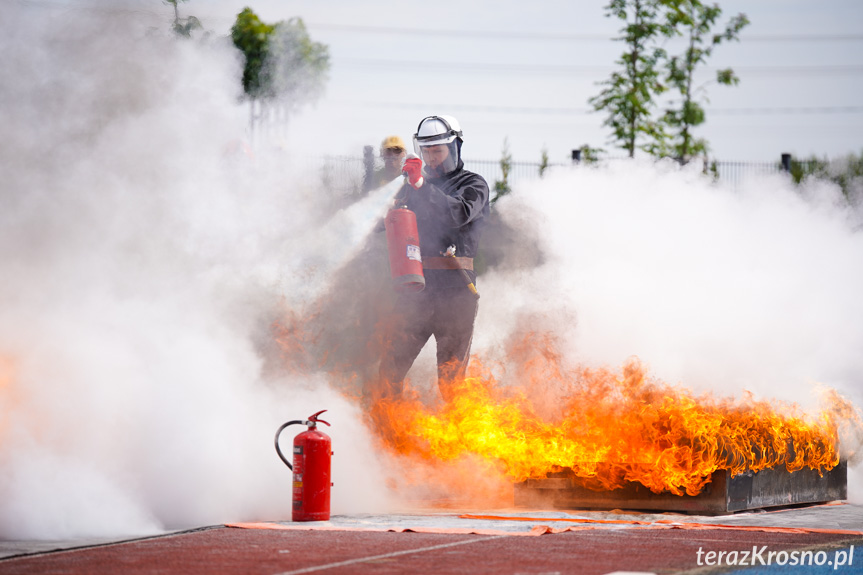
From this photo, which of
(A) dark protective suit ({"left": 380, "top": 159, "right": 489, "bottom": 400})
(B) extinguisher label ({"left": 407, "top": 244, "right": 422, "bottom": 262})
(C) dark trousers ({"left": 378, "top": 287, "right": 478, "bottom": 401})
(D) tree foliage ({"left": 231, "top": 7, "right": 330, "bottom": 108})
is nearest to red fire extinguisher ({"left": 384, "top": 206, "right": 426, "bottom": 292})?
(B) extinguisher label ({"left": 407, "top": 244, "right": 422, "bottom": 262})

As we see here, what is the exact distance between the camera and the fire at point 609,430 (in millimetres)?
8695

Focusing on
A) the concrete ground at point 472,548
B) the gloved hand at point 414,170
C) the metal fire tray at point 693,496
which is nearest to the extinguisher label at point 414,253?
the gloved hand at point 414,170

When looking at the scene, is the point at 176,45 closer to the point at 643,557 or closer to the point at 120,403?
the point at 120,403

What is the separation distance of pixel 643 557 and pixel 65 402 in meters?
4.17

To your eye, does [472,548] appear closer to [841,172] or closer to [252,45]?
[252,45]

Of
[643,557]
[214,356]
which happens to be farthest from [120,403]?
[643,557]

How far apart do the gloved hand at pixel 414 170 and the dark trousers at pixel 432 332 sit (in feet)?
3.68

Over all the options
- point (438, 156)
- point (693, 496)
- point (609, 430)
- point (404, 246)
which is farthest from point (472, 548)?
point (438, 156)

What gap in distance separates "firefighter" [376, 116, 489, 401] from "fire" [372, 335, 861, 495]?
1.06 ft

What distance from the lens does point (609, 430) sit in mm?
8898

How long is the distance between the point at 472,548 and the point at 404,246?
344 cm

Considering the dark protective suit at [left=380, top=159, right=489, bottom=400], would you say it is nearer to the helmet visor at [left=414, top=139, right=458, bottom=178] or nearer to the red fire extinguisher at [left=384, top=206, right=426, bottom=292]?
the helmet visor at [left=414, top=139, right=458, bottom=178]

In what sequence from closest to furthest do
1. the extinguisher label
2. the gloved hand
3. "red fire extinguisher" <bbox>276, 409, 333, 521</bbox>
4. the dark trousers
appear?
"red fire extinguisher" <bbox>276, 409, 333, 521</bbox>
the gloved hand
the extinguisher label
the dark trousers

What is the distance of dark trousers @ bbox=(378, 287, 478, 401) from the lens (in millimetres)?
9945
